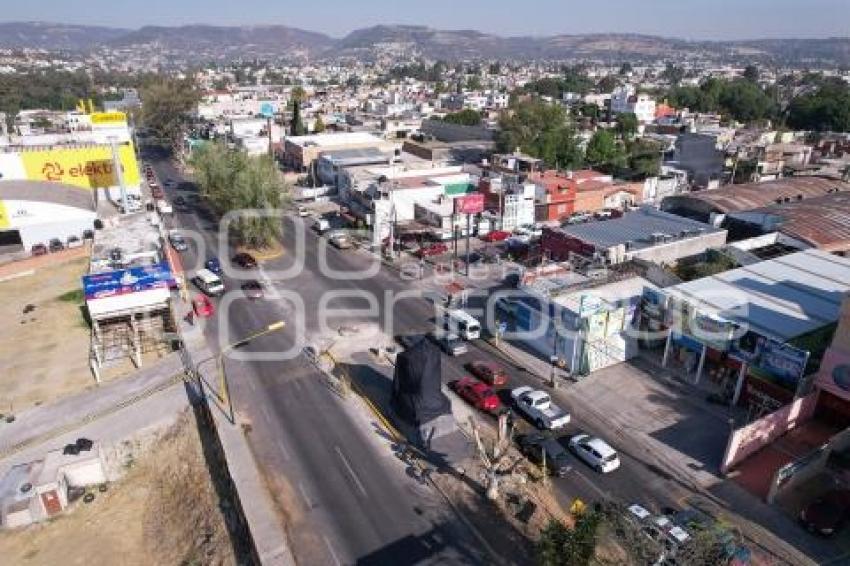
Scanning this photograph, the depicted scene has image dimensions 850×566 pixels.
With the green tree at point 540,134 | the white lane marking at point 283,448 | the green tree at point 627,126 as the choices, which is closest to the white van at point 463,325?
the white lane marking at point 283,448

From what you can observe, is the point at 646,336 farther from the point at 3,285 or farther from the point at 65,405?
the point at 3,285

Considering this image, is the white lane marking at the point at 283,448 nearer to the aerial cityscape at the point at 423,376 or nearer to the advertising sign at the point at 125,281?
the aerial cityscape at the point at 423,376

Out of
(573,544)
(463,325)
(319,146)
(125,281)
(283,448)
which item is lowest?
(283,448)

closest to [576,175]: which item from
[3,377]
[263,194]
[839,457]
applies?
[263,194]

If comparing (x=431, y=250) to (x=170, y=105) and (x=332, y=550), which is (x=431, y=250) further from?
(x=170, y=105)

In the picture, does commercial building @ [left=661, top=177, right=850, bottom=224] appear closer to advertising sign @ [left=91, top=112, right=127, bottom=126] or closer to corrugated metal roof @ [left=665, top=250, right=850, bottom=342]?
corrugated metal roof @ [left=665, top=250, right=850, bottom=342]

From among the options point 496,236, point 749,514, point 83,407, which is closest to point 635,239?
point 496,236
